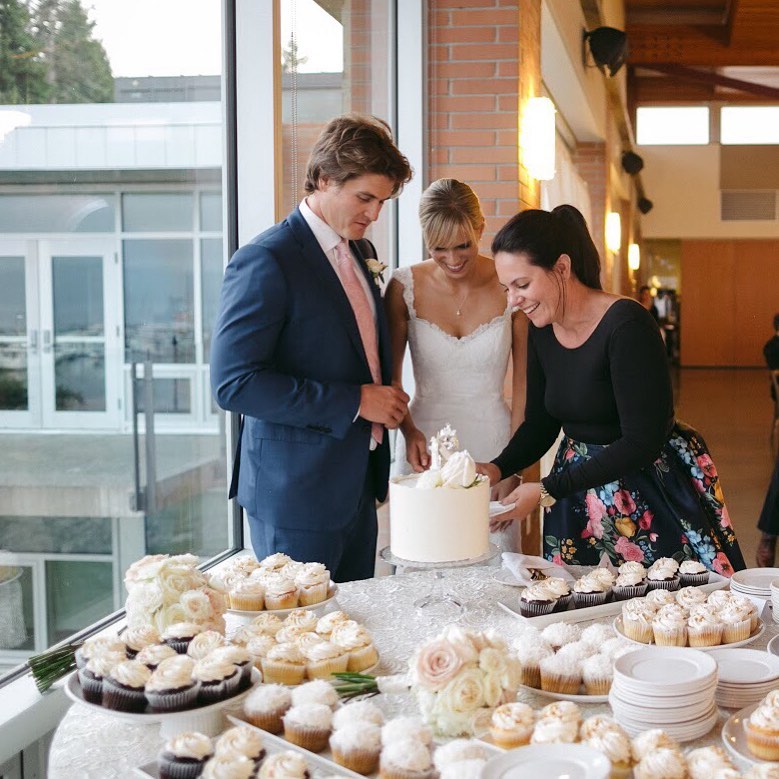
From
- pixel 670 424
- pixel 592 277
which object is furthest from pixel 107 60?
pixel 670 424

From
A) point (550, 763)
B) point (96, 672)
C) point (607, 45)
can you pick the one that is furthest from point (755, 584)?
point (607, 45)

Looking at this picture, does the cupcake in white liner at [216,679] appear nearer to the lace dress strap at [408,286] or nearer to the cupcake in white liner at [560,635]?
the cupcake in white liner at [560,635]

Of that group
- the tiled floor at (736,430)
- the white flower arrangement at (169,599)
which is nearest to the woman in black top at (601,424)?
the white flower arrangement at (169,599)

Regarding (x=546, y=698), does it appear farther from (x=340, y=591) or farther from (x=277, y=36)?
(x=277, y=36)

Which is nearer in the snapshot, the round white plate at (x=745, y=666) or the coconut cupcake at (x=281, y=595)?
the round white plate at (x=745, y=666)

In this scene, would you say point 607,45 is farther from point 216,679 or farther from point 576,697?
point 216,679

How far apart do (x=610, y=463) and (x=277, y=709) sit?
1.34 m

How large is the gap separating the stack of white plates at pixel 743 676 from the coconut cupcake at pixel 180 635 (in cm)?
81

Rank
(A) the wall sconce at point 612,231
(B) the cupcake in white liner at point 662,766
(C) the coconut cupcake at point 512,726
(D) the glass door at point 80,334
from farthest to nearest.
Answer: (A) the wall sconce at point 612,231
(D) the glass door at point 80,334
(C) the coconut cupcake at point 512,726
(B) the cupcake in white liner at point 662,766

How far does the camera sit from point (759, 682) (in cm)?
145

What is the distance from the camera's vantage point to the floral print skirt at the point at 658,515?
2.57 meters

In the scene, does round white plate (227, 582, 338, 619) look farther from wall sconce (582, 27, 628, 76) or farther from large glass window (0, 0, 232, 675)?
wall sconce (582, 27, 628, 76)

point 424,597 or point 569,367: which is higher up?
point 569,367

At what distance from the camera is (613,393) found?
257 centimetres
